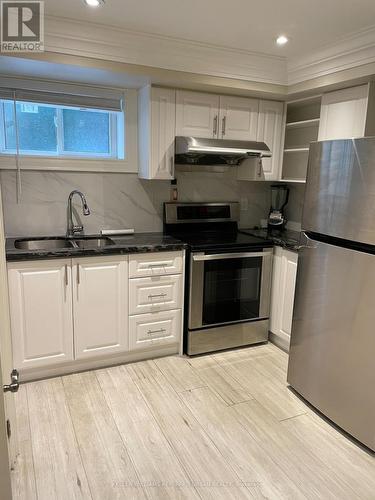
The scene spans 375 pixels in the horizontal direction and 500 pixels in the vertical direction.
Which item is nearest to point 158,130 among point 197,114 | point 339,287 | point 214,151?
point 197,114

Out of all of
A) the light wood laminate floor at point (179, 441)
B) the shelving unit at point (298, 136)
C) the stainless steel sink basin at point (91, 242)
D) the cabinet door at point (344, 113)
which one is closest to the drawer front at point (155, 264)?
the stainless steel sink basin at point (91, 242)

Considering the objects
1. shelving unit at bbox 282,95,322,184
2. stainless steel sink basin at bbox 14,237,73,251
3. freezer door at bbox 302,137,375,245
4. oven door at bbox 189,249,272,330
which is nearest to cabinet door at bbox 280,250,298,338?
oven door at bbox 189,249,272,330

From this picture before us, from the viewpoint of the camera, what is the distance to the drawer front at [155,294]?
2.84m

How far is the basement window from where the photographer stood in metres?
2.84

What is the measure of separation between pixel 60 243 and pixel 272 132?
6.88 ft

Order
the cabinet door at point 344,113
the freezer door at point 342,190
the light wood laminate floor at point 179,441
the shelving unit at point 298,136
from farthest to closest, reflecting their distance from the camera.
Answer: the shelving unit at point 298,136, the cabinet door at point 344,113, the freezer door at point 342,190, the light wood laminate floor at point 179,441

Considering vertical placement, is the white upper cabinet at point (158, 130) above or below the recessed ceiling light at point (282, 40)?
below

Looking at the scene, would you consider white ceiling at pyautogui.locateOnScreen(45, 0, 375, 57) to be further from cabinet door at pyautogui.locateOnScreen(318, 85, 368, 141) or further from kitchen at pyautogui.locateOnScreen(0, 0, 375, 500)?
cabinet door at pyautogui.locateOnScreen(318, 85, 368, 141)

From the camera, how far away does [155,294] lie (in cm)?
291

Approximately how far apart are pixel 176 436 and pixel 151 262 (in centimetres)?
122

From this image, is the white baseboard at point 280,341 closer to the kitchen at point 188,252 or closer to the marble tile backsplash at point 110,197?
the kitchen at point 188,252

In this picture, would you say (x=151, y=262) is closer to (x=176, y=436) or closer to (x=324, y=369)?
(x=176, y=436)

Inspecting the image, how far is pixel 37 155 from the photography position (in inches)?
115

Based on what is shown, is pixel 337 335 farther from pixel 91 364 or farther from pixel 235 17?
pixel 235 17
